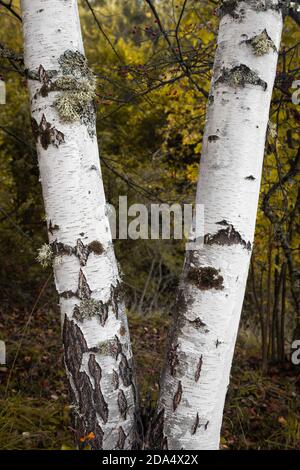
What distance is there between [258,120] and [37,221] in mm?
3229

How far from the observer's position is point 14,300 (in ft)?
14.7

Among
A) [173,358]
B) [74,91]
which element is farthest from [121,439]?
[74,91]

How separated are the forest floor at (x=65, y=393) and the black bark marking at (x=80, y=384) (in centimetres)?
24

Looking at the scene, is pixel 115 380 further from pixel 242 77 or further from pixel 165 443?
pixel 242 77

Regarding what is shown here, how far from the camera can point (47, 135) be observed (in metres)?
1.51

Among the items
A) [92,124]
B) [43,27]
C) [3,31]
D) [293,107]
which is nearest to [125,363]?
[92,124]

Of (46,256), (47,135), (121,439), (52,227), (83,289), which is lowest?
(121,439)

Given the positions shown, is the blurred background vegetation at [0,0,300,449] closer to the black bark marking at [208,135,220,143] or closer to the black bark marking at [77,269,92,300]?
the black bark marking at [208,135,220,143]

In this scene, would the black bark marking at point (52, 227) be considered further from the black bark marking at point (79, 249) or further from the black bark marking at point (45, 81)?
the black bark marking at point (45, 81)

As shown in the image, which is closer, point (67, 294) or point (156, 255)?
point (67, 294)

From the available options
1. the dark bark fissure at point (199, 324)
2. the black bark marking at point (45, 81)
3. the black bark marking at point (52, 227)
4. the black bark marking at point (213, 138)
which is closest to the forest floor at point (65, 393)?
the dark bark fissure at point (199, 324)

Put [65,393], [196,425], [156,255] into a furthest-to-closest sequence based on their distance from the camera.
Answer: [156,255] → [65,393] → [196,425]

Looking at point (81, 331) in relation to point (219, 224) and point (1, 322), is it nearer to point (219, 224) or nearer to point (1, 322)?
point (219, 224)

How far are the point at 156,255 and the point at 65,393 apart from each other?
2.94 meters
